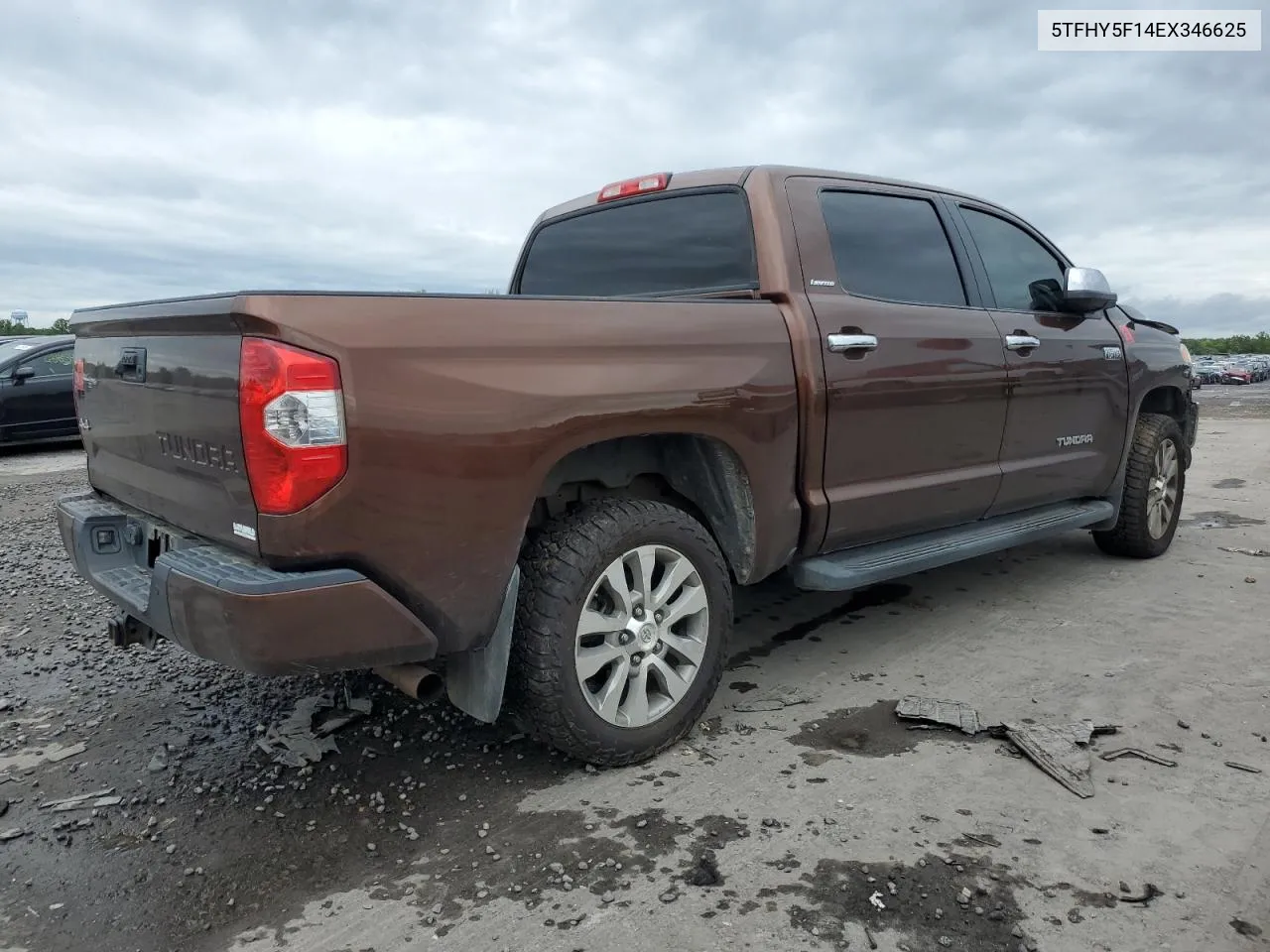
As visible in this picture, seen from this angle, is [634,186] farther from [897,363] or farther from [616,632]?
[616,632]

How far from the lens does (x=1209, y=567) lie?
17.5ft

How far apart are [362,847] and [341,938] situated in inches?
15.5

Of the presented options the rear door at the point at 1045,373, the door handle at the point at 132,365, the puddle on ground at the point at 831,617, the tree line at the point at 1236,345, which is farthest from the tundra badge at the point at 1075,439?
the tree line at the point at 1236,345

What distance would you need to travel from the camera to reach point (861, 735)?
3168mm

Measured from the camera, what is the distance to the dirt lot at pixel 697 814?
2201 mm

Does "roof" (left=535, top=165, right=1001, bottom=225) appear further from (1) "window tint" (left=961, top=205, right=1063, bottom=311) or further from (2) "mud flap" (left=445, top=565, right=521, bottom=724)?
(2) "mud flap" (left=445, top=565, right=521, bottom=724)

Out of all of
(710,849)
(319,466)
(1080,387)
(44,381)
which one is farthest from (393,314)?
(44,381)

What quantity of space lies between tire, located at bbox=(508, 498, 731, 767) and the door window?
10709 millimetres

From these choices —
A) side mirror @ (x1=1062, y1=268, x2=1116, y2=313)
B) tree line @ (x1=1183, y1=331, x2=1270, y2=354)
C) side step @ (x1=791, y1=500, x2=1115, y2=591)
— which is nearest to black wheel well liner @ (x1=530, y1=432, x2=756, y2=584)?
side step @ (x1=791, y1=500, x2=1115, y2=591)

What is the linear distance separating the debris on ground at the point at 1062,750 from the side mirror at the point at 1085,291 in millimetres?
2124

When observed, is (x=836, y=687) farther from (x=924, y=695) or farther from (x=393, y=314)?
(x=393, y=314)

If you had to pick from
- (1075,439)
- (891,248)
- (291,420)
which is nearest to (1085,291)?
(1075,439)

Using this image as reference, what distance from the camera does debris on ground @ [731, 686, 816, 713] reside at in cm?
343

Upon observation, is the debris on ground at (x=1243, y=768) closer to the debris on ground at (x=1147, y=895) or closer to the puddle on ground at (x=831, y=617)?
the debris on ground at (x=1147, y=895)
